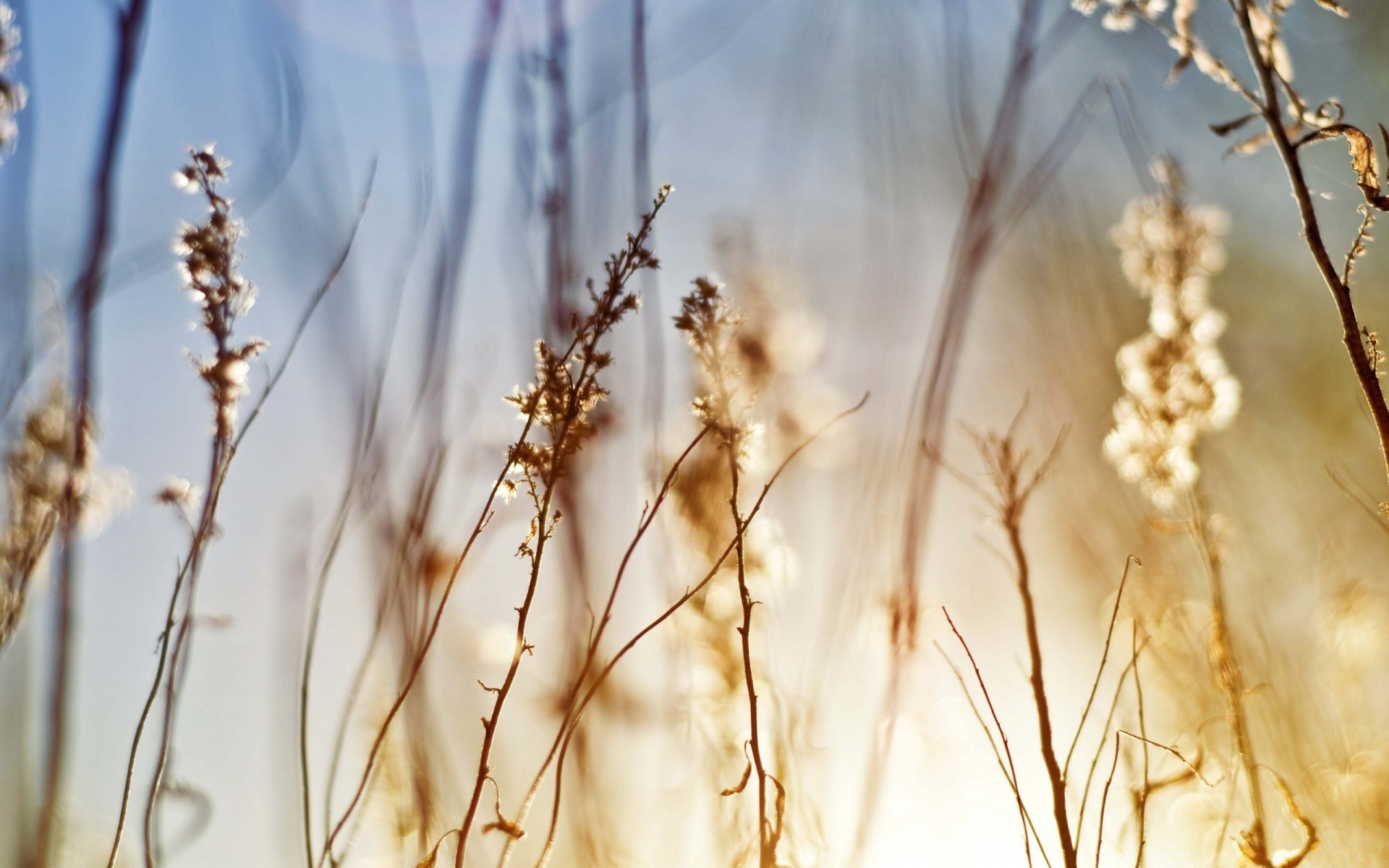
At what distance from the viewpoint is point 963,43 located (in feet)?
5.08

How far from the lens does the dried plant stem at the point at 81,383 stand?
2.51ft

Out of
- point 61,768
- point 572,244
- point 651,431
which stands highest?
point 572,244

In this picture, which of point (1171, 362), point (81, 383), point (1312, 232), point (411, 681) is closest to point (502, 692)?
point (411, 681)

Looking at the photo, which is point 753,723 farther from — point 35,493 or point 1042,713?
point 35,493

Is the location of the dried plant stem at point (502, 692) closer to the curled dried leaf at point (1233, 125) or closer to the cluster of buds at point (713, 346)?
the cluster of buds at point (713, 346)

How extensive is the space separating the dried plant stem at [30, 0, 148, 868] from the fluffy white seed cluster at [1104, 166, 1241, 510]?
174cm

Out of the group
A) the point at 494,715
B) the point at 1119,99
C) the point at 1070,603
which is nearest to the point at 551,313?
the point at 494,715

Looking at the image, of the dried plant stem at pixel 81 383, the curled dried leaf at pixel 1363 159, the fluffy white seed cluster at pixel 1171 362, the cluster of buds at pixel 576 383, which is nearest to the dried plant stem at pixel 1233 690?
the fluffy white seed cluster at pixel 1171 362

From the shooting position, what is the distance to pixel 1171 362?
71.0 inches

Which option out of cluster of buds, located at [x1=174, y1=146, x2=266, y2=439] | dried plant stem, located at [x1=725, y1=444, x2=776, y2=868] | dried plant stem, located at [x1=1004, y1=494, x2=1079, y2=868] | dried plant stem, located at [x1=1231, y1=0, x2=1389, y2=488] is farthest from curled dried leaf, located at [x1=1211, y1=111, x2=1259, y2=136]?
cluster of buds, located at [x1=174, y1=146, x2=266, y2=439]

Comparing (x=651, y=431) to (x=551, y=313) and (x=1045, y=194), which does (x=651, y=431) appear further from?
(x=1045, y=194)

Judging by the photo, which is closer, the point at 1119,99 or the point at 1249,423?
the point at 1119,99

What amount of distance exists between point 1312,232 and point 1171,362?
100 cm

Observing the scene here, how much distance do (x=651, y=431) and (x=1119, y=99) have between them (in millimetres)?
1254
